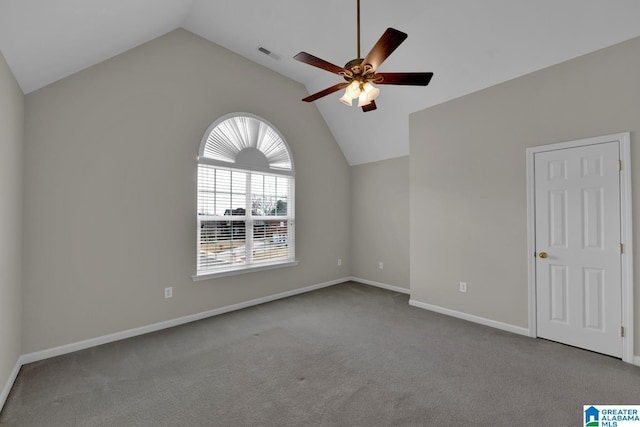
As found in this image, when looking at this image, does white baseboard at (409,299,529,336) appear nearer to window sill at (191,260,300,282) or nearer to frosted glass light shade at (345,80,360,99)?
window sill at (191,260,300,282)

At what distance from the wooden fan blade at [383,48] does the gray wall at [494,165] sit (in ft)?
6.96

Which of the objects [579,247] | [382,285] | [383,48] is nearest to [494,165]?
[579,247]

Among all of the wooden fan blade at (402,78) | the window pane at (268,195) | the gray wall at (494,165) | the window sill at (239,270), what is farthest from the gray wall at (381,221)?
the wooden fan blade at (402,78)

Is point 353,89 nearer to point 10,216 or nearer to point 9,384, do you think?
point 10,216

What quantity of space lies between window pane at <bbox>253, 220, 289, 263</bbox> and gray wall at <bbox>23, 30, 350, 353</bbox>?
1.16ft

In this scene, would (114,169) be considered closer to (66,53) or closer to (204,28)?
(66,53)

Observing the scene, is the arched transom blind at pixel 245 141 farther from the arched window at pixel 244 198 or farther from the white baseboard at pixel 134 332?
the white baseboard at pixel 134 332

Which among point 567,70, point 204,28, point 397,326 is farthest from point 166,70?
point 567,70

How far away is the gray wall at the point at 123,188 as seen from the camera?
275 centimetres

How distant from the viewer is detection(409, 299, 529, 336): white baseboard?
128 inches

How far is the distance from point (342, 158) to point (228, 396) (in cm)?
452

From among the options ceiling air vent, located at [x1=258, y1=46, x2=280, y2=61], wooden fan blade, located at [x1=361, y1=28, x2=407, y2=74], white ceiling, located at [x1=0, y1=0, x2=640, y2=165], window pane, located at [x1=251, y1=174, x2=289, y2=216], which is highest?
ceiling air vent, located at [x1=258, y1=46, x2=280, y2=61]

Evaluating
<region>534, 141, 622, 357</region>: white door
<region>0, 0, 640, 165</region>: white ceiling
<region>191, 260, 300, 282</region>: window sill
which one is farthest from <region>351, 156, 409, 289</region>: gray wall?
<region>534, 141, 622, 357</region>: white door

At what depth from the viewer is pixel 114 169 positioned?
10.2 ft
